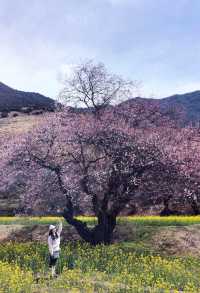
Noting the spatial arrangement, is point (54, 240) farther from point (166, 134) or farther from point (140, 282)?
point (166, 134)

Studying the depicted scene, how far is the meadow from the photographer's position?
786 inches

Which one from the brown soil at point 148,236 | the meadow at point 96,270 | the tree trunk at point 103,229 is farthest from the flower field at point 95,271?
the brown soil at point 148,236

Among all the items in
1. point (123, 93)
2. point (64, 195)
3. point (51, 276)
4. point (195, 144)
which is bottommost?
point (51, 276)

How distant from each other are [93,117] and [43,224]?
7999 millimetres

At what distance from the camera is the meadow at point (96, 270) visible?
1997 cm

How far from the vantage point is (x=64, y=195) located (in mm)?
31391

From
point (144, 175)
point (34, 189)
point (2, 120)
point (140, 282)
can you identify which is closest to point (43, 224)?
point (34, 189)

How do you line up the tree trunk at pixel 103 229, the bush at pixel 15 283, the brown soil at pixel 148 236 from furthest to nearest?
the tree trunk at pixel 103 229
the brown soil at pixel 148 236
the bush at pixel 15 283

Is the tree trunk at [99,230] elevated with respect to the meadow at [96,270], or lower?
elevated

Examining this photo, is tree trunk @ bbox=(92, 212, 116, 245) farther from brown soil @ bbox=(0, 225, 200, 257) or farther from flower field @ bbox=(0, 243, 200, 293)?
brown soil @ bbox=(0, 225, 200, 257)

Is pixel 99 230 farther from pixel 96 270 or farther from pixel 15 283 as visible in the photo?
pixel 15 283

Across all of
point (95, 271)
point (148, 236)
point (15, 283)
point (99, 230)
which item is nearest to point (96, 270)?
point (95, 271)

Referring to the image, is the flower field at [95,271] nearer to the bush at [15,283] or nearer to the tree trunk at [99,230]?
the bush at [15,283]

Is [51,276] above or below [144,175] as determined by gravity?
below
